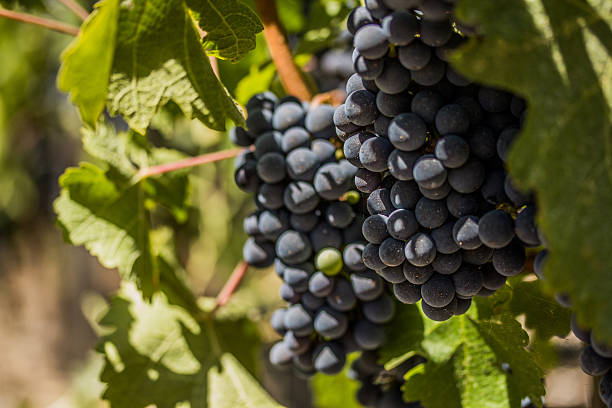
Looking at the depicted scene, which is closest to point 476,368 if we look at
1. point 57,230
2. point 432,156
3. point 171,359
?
point 432,156

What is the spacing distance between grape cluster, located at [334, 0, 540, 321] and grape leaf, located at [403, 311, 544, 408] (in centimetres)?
13

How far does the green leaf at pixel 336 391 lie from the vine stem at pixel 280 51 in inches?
18.0

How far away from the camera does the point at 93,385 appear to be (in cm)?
198

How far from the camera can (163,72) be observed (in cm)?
51

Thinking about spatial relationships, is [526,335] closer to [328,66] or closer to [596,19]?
[596,19]

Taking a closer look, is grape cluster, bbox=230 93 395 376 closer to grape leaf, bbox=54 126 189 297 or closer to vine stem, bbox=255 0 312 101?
vine stem, bbox=255 0 312 101

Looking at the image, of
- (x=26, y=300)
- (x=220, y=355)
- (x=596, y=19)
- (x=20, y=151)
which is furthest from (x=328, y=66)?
(x=26, y=300)

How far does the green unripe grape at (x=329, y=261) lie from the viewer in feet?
2.08

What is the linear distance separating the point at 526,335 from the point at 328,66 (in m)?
0.76

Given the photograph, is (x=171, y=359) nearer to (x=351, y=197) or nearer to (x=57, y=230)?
(x=351, y=197)

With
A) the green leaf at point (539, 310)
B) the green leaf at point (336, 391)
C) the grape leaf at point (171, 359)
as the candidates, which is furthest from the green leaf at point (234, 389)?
the green leaf at point (539, 310)

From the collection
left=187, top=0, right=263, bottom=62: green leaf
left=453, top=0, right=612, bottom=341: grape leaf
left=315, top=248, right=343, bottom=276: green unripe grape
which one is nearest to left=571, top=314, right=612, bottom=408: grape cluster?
left=453, top=0, right=612, bottom=341: grape leaf

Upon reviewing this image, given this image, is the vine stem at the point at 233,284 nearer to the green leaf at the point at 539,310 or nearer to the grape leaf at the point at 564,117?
the green leaf at the point at 539,310

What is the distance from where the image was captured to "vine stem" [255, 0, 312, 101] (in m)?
0.70
